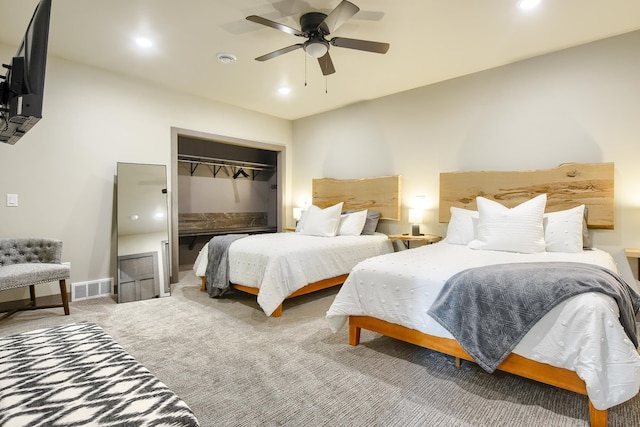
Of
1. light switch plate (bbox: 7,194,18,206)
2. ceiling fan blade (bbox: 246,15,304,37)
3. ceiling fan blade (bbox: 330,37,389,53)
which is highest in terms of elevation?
ceiling fan blade (bbox: 246,15,304,37)

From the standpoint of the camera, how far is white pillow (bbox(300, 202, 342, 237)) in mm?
4238

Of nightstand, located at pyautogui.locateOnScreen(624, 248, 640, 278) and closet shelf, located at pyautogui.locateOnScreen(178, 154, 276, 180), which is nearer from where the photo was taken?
nightstand, located at pyautogui.locateOnScreen(624, 248, 640, 278)

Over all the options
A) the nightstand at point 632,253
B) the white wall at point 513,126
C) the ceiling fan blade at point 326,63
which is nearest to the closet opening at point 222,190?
the white wall at point 513,126

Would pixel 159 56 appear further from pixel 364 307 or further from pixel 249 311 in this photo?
pixel 364 307

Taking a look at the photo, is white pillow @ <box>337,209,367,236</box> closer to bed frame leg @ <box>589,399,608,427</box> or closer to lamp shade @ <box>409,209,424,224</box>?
lamp shade @ <box>409,209,424,224</box>

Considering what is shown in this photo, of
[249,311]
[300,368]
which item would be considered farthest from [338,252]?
[300,368]

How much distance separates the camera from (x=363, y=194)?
16.0 feet

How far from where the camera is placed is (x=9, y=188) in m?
3.23

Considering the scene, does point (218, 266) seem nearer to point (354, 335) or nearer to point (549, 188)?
point (354, 335)

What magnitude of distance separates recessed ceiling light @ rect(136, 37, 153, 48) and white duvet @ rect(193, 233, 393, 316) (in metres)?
2.18

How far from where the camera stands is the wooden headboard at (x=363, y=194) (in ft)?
14.9

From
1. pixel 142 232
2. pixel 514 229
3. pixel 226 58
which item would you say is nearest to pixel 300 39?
pixel 226 58

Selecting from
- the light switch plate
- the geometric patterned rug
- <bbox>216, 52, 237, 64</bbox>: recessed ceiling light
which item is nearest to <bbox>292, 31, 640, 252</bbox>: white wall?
<bbox>216, 52, 237, 64</bbox>: recessed ceiling light

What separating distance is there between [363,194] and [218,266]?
2.38 meters
